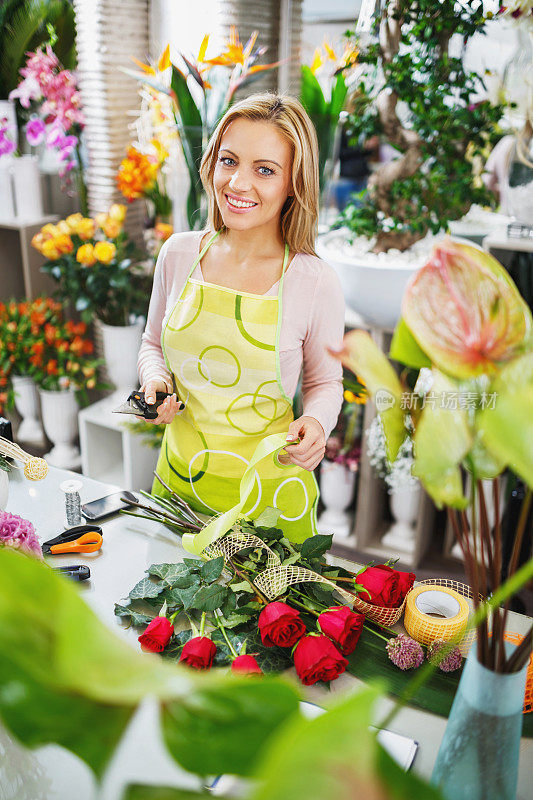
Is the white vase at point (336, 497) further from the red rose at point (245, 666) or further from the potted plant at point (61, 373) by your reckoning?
the red rose at point (245, 666)

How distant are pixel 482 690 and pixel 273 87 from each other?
7.72 feet

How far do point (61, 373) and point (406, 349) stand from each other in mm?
2384

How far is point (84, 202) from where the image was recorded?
2732 mm

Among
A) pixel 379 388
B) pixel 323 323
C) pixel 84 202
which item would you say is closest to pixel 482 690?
pixel 379 388

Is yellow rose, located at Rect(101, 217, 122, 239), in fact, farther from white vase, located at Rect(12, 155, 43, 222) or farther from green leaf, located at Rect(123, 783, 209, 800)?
green leaf, located at Rect(123, 783, 209, 800)

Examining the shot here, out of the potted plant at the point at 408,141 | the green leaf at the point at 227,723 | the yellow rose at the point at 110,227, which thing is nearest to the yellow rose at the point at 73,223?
the yellow rose at the point at 110,227

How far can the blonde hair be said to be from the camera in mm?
1257

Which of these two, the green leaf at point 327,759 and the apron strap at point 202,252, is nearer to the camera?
the green leaf at point 327,759

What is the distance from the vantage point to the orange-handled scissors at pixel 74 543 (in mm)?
1146

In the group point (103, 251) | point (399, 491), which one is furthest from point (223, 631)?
point (103, 251)

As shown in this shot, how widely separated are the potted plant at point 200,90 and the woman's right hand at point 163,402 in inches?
34.2

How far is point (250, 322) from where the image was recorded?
1352 millimetres

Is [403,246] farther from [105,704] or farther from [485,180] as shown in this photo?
[105,704]

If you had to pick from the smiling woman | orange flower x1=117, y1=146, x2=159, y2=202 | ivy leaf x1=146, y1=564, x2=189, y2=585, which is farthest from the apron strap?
orange flower x1=117, y1=146, x2=159, y2=202
